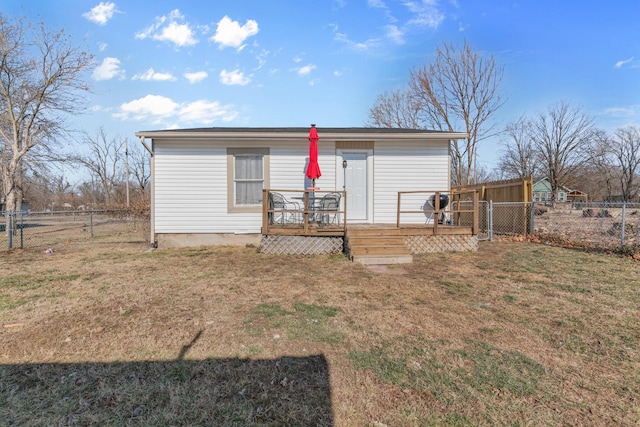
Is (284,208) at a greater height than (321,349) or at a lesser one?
greater

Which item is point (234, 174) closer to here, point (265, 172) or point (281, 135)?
point (265, 172)

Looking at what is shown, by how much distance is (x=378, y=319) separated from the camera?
3258 mm

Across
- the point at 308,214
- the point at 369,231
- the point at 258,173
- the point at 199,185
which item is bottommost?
the point at 369,231

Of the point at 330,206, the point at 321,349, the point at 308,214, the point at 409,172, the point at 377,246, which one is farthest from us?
the point at 409,172

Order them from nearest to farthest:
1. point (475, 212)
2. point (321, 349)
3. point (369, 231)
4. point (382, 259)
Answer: point (321, 349) < point (382, 259) < point (369, 231) < point (475, 212)

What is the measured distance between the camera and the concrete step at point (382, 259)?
598 cm

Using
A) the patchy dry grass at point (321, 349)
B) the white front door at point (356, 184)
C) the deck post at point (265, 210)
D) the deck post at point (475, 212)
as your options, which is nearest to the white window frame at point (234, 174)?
the deck post at point (265, 210)

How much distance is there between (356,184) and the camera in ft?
27.4

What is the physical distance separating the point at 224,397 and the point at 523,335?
2.66m

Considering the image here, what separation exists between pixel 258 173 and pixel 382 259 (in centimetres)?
412

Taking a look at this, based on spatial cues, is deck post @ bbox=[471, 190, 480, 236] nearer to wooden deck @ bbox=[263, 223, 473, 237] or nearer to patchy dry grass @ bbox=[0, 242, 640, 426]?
wooden deck @ bbox=[263, 223, 473, 237]

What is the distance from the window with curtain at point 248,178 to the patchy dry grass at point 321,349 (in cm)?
350

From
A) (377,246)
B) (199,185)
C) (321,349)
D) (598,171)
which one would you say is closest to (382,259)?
(377,246)

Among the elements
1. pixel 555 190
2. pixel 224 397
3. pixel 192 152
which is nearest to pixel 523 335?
pixel 224 397
